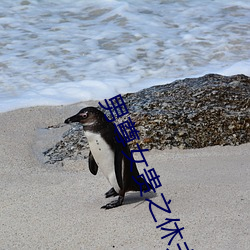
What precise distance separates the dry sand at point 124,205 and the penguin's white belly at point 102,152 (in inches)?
10.5

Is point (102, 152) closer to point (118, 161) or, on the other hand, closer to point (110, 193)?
point (118, 161)

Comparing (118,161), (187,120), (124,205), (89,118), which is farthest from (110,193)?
(187,120)

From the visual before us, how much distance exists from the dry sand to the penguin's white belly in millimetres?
266

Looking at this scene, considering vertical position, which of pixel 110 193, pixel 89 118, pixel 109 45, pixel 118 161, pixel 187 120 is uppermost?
pixel 89 118

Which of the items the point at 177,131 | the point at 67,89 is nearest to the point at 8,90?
the point at 67,89

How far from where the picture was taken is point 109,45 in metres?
8.52

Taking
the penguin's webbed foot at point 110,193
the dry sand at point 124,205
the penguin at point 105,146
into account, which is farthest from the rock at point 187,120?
the penguin at point 105,146

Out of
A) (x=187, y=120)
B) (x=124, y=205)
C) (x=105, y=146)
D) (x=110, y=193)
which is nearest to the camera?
(x=105, y=146)

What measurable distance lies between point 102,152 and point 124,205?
413 millimetres

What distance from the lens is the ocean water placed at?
6.87m

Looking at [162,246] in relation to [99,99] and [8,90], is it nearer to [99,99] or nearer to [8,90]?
[99,99]

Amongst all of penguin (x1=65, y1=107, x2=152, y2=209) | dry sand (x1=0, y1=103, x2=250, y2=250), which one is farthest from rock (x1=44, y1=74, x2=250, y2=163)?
penguin (x1=65, y1=107, x2=152, y2=209)

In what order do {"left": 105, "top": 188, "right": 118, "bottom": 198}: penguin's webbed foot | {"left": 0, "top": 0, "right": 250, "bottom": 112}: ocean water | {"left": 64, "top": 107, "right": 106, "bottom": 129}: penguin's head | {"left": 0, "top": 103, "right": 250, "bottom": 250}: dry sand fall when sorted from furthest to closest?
{"left": 0, "top": 0, "right": 250, "bottom": 112}: ocean water → {"left": 105, "top": 188, "right": 118, "bottom": 198}: penguin's webbed foot → {"left": 64, "top": 107, "right": 106, "bottom": 129}: penguin's head → {"left": 0, "top": 103, "right": 250, "bottom": 250}: dry sand

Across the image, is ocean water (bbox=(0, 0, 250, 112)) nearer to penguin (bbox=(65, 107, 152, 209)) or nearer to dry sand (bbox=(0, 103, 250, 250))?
dry sand (bbox=(0, 103, 250, 250))
